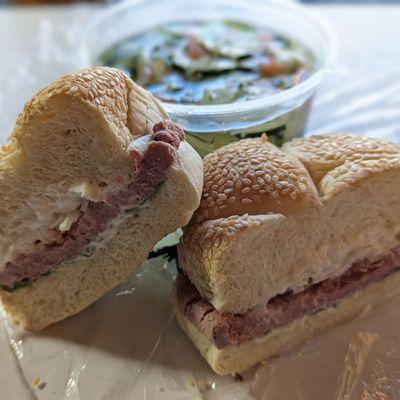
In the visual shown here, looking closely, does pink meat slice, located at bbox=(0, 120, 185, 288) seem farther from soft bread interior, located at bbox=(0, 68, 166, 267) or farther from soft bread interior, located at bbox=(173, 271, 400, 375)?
soft bread interior, located at bbox=(173, 271, 400, 375)

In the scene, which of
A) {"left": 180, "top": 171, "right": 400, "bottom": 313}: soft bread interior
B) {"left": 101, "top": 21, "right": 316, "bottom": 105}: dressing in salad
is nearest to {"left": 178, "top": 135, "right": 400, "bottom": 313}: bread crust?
{"left": 180, "top": 171, "right": 400, "bottom": 313}: soft bread interior

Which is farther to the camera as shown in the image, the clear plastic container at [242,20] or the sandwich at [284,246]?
the clear plastic container at [242,20]

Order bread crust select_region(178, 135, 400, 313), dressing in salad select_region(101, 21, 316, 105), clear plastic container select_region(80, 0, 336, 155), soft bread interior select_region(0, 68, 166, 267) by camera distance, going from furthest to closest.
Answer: dressing in salad select_region(101, 21, 316, 105) → clear plastic container select_region(80, 0, 336, 155) → bread crust select_region(178, 135, 400, 313) → soft bread interior select_region(0, 68, 166, 267)

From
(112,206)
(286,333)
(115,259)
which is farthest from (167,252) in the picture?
(286,333)

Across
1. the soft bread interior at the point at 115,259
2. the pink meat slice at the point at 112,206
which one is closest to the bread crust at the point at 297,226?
the soft bread interior at the point at 115,259

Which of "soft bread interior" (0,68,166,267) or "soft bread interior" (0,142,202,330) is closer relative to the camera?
"soft bread interior" (0,68,166,267)

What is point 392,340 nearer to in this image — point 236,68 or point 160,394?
point 160,394

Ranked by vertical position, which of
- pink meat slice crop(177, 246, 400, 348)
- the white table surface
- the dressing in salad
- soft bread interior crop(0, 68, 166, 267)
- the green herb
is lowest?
the white table surface

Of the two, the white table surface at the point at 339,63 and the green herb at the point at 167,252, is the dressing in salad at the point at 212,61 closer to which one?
the white table surface at the point at 339,63
